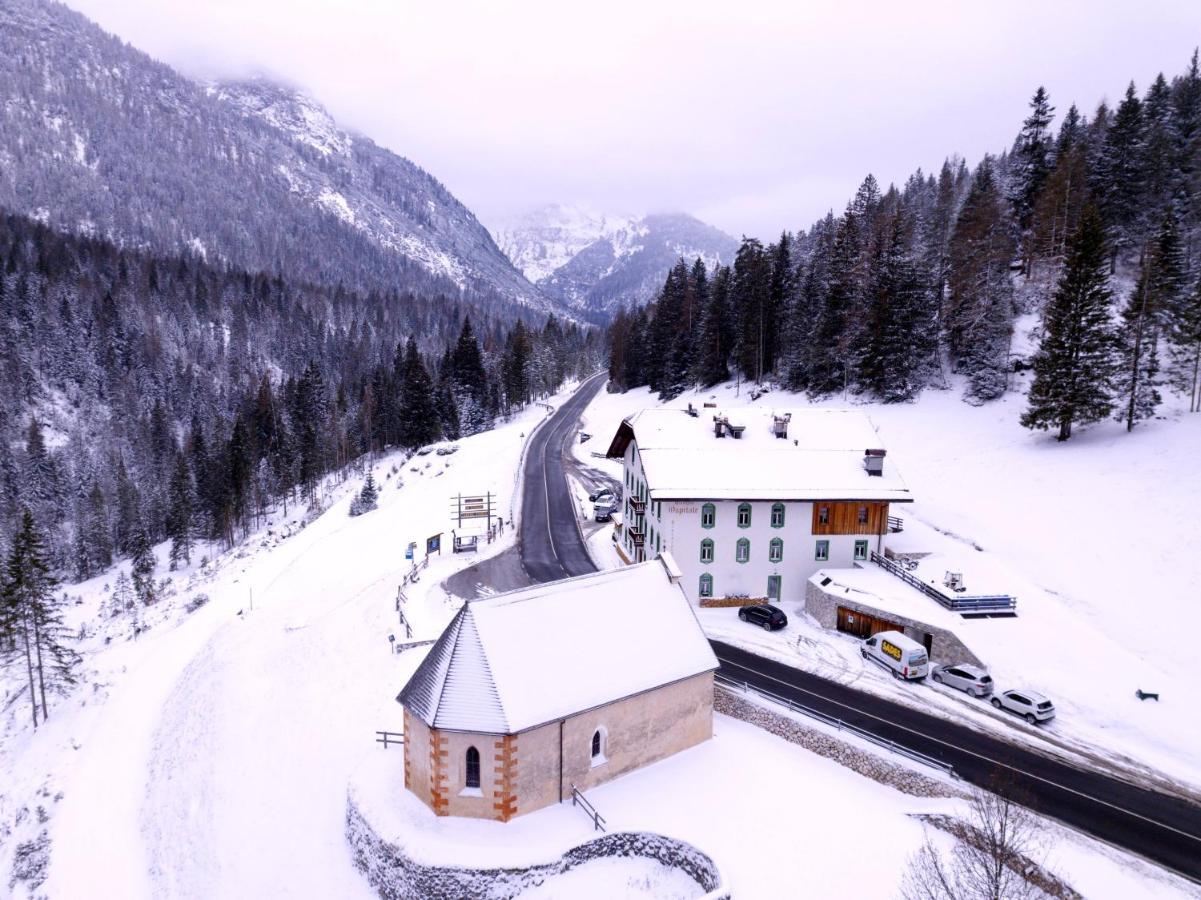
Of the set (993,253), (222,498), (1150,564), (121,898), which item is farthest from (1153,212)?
(222,498)

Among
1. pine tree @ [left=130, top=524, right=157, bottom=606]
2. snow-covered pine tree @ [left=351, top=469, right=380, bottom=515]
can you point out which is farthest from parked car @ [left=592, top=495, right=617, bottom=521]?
pine tree @ [left=130, top=524, right=157, bottom=606]

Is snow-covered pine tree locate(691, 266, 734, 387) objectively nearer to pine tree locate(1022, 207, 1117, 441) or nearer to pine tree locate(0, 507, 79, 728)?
pine tree locate(1022, 207, 1117, 441)

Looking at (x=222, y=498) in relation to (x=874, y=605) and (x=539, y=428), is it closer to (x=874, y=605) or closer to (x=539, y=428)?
(x=539, y=428)

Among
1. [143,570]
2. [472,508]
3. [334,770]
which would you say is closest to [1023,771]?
[334,770]

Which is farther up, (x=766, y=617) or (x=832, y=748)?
(x=766, y=617)

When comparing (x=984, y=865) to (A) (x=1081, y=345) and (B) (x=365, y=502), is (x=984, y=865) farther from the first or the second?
(B) (x=365, y=502)

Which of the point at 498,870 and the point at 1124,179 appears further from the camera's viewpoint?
the point at 1124,179
